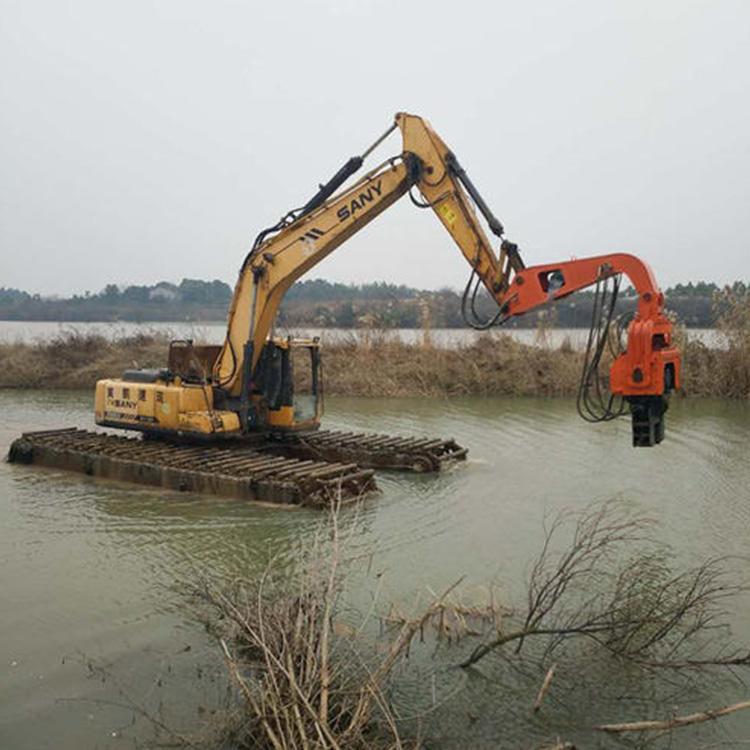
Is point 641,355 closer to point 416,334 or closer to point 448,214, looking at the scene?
point 448,214

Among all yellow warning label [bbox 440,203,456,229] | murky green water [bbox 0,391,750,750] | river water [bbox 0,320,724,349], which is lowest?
murky green water [bbox 0,391,750,750]

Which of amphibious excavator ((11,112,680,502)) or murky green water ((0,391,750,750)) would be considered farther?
amphibious excavator ((11,112,680,502))

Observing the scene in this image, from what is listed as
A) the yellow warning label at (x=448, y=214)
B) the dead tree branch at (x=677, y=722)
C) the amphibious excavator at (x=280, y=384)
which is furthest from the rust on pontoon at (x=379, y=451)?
the dead tree branch at (x=677, y=722)

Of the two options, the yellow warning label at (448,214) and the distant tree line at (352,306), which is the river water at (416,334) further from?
the yellow warning label at (448,214)

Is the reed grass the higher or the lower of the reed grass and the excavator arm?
the lower

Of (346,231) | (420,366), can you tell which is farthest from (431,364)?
(346,231)

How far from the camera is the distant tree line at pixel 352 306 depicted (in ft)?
80.8

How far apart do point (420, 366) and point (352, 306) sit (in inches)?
324

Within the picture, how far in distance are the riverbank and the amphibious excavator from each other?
31.3 feet

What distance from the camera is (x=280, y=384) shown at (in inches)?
479

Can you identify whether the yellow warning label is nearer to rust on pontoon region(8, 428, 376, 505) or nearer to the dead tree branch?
rust on pontoon region(8, 428, 376, 505)

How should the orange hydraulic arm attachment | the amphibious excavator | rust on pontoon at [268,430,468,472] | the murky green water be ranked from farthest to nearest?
rust on pontoon at [268,430,468,472] → the amphibious excavator → the orange hydraulic arm attachment → the murky green water

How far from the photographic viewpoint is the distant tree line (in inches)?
969

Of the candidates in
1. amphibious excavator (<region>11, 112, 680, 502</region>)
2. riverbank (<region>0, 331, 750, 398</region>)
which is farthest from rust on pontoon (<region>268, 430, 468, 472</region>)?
riverbank (<region>0, 331, 750, 398</region>)
